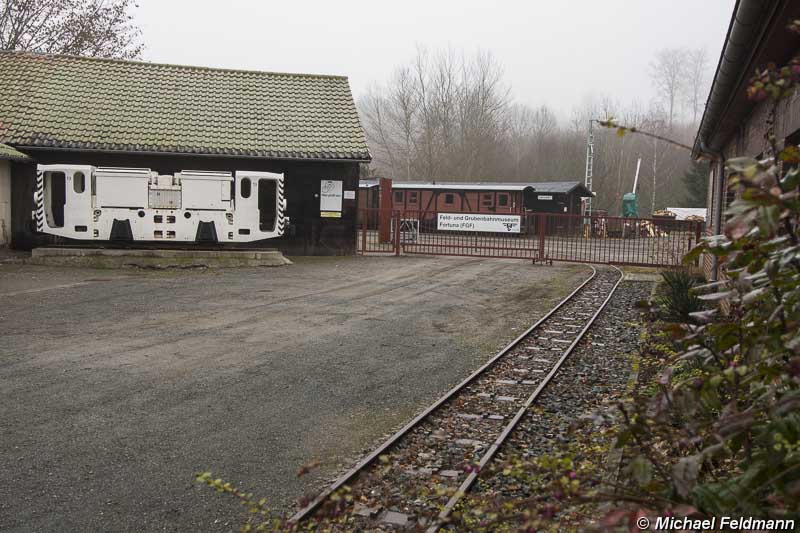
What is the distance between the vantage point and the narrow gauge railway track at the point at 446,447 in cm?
469

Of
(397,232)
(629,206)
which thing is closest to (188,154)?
(397,232)

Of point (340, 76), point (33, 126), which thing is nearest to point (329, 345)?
point (33, 126)

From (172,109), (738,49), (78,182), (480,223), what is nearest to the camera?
(738,49)

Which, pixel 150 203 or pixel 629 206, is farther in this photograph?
pixel 629 206

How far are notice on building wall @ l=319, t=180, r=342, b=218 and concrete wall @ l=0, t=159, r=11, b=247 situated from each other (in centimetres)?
871

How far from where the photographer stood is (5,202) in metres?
20.9

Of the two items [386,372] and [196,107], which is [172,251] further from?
[386,372]

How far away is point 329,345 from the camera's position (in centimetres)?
1021

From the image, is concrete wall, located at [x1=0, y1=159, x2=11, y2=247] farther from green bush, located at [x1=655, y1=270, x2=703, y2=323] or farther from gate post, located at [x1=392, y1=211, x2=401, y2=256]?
green bush, located at [x1=655, y1=270, x2=703, y2=323]

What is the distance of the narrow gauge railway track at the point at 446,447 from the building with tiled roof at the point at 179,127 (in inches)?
527

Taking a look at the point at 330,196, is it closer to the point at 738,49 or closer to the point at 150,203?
the point at 150,203

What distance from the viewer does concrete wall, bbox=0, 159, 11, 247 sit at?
67.9 ft

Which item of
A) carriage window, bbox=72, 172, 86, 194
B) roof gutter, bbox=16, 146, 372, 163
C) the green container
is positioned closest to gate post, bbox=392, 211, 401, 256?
roof gutter, bbox=16, 146, 372, 163

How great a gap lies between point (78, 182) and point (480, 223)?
522 inches
